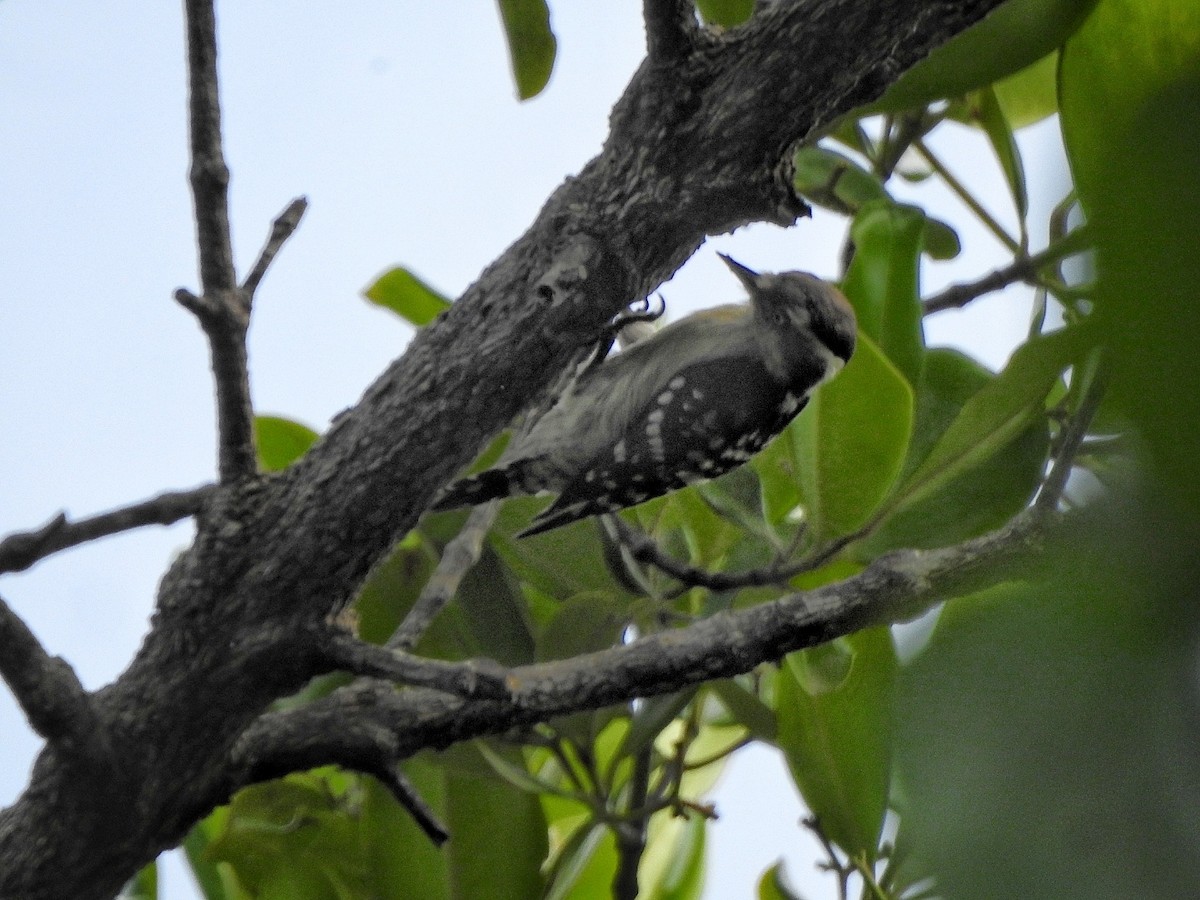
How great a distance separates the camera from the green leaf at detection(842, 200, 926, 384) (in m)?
2.16

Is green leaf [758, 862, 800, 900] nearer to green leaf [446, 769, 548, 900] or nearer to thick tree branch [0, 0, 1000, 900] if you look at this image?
green leaf [446, 769, 548, 900]

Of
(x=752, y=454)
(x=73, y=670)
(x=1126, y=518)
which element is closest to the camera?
(x=1126, y=518)

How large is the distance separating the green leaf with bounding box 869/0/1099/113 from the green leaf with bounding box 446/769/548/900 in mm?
1494

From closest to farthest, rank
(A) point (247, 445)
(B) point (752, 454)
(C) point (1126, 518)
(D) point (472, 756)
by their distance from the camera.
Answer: (C) point (1126, 518), (A) point (247, 445), (D) point (472, 756), (B) point (752, 454)

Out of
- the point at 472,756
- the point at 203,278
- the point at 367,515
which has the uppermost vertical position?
the point at 203,278

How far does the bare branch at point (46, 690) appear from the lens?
4.77 feet

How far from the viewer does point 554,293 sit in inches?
63.6

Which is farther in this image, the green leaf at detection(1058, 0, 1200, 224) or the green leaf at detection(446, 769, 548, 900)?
the green leaf at detection(446, 769, 548, 900)

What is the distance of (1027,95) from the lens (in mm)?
2746

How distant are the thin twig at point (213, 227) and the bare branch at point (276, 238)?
0.09 feet

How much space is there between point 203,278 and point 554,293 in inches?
19.8

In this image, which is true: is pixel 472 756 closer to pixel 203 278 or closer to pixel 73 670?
pixel 73 670

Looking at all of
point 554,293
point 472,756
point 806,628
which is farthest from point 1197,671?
point 472,756

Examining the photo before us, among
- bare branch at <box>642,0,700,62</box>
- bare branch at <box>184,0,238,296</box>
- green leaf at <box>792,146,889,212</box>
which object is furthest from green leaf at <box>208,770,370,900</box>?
green leaf at <box>792,146,889,212</box>
